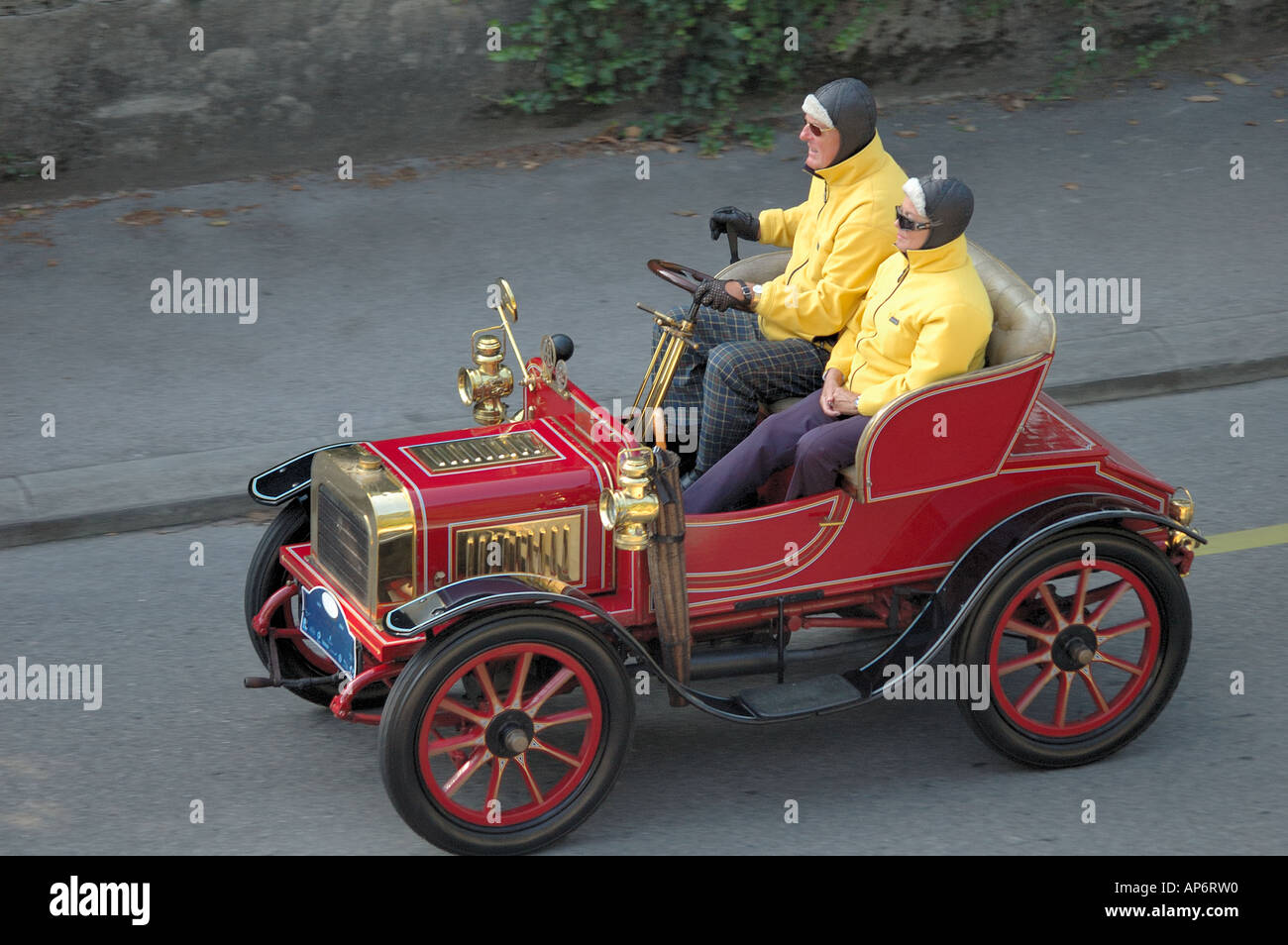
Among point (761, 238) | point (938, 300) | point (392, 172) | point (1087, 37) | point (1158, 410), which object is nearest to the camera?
point (938, 300)

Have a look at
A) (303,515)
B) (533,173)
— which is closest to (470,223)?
(533,173)

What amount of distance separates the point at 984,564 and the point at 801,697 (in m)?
0.64

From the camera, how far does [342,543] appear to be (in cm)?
462

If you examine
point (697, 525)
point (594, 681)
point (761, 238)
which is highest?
point (761, 238)

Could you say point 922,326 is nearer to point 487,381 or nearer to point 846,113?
point 846,113

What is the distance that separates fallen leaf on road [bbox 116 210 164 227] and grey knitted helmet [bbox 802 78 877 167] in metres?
4.68

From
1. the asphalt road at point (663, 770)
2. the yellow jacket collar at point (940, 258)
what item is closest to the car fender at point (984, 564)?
the asphalt road at point (663, 770)

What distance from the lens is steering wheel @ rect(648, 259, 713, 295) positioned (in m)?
5.06

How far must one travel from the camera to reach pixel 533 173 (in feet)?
31.2

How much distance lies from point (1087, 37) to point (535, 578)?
24.8ft

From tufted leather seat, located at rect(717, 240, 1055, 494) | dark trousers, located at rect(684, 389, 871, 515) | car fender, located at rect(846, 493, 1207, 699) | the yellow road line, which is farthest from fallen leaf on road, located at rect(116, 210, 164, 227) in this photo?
the yellow road line

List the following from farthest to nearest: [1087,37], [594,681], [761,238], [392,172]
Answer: [1087,37] < [392,172] < [761,238] < [594,681]

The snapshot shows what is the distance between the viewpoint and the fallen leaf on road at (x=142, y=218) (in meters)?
8.78

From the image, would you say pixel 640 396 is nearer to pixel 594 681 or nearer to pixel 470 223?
pixel 594 681
